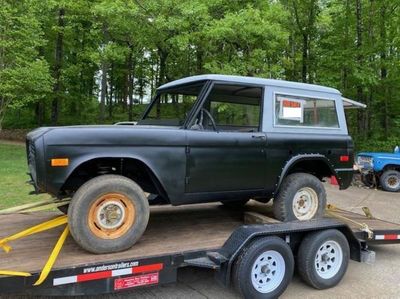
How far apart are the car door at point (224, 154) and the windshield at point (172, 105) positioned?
29cm

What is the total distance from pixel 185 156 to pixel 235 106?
5.32 ft

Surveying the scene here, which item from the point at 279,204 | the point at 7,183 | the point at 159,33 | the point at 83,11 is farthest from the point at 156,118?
the point at 83,11

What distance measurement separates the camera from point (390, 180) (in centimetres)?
1345

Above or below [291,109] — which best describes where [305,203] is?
below

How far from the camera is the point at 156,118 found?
18.7 ft

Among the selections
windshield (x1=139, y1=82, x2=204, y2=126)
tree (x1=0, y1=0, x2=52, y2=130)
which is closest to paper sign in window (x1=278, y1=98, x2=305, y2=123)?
windshield (x1=139, y1=82, x2=204, y2=126)

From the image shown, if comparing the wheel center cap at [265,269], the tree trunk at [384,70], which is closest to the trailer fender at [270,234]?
the wheel center cap at [265,269]

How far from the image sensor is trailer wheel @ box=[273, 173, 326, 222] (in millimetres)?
5102

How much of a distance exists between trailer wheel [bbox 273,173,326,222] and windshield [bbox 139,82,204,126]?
5.16ft

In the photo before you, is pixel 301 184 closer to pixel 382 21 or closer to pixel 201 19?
pixel 201 19

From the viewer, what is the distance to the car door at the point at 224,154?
14.6 feet

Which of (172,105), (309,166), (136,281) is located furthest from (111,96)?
(136,281)

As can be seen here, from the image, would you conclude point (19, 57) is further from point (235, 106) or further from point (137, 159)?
point (137, 159)

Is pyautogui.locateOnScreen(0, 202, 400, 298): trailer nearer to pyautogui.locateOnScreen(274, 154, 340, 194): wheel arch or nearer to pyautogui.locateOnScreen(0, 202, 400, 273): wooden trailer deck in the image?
pyautogui.locateOnScreen(0, 202, 400, 273): wooden trailer deck
